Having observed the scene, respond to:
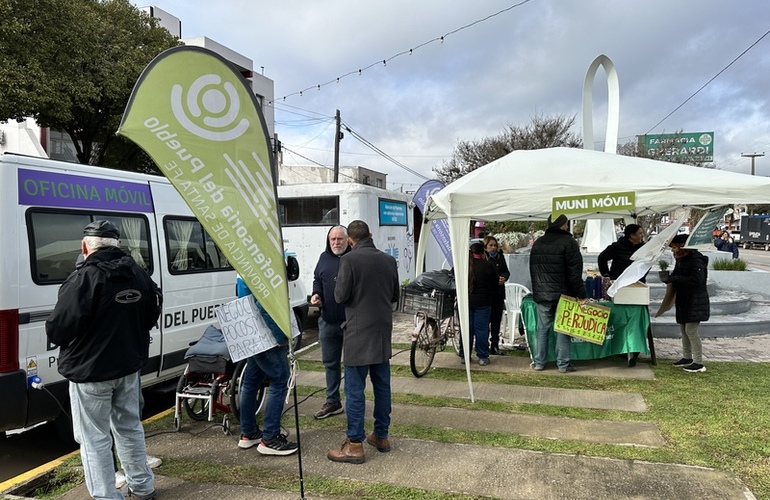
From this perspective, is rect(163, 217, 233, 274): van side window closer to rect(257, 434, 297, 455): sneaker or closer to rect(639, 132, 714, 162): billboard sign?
rect(257, 434, 297, 455): sneaker

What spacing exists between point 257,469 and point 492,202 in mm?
3751

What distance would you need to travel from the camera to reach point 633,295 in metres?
6.53

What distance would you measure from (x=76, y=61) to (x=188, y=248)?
1018 cm

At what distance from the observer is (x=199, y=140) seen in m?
3.01

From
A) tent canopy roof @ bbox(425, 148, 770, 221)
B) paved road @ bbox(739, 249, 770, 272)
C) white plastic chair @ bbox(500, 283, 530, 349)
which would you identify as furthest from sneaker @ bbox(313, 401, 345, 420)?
paved road @ bbox(739, 249, 770, 272)

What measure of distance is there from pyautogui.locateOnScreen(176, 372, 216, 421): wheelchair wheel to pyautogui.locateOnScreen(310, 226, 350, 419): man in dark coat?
1.07 m

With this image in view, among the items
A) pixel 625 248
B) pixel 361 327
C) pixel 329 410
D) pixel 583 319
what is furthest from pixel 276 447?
pixel 625 248

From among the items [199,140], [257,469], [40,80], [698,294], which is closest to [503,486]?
[257,469]

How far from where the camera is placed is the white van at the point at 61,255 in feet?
12.8

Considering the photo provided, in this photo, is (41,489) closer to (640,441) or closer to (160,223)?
(160,223)

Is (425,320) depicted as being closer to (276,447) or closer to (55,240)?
(276,447)

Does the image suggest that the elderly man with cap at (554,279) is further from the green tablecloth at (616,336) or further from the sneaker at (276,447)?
the sneaker at (276,447)

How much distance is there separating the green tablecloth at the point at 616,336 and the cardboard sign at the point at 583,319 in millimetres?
239

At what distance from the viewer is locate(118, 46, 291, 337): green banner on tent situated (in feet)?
9.20
